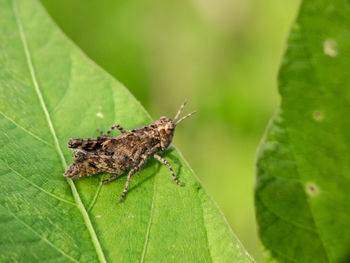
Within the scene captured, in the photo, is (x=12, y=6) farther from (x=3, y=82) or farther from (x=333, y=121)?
(x=333, y=121)

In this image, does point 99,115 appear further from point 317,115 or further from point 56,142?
point 317,115

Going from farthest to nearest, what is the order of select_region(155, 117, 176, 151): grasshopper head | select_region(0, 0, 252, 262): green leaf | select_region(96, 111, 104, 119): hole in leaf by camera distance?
select_region(155, 117, 176, 151): grasshopper head → select_region(96, 111, 104, 119): hole in leaf → select_region(0, 0, 252, 262): green leaf

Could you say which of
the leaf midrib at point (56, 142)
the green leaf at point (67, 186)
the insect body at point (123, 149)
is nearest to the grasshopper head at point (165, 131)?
the insect body at point (123, 149)

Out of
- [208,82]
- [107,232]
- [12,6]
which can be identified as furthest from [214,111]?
[107,232]

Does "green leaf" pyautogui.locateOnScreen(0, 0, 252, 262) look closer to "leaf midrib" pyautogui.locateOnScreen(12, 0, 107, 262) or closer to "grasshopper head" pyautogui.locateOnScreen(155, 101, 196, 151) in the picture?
"leaf midrib" pyautogui.locateOnScreen(12, 0, 107, 262)

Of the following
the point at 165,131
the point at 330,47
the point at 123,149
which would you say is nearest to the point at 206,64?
the point at 165,131

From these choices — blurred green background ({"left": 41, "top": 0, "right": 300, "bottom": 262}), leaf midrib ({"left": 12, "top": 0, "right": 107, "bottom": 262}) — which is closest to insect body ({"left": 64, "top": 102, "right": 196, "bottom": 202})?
leaf midrib ({"left": 12, "top": 0, "right": 107, "bottom": 262})

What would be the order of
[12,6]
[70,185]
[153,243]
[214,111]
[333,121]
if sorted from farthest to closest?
1. [214,111]
2. [12,6]
3. [70,185]
4. [153,243]
5. [333,121]
